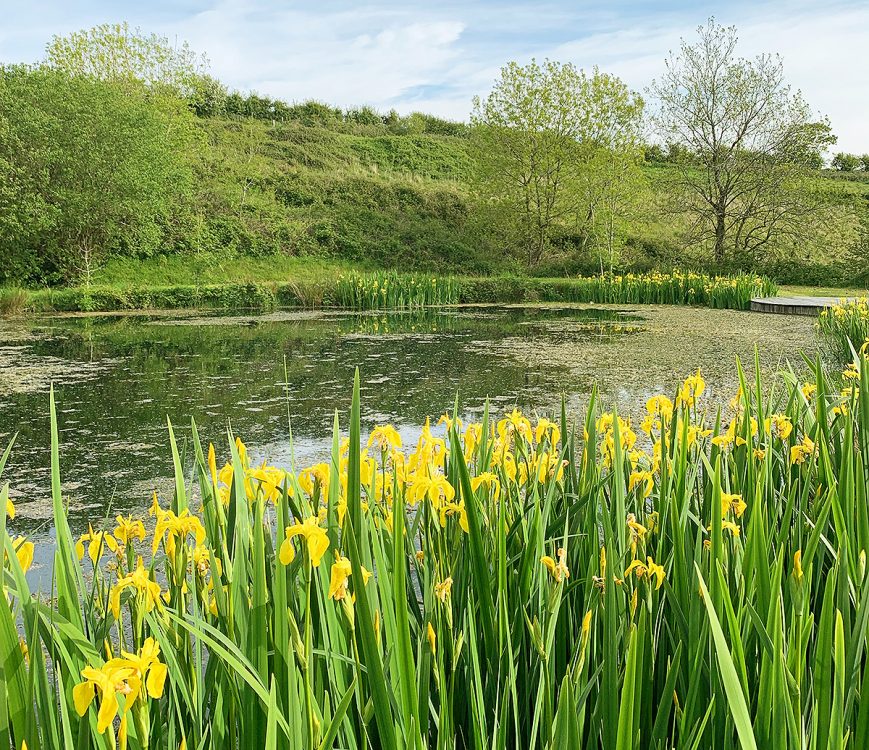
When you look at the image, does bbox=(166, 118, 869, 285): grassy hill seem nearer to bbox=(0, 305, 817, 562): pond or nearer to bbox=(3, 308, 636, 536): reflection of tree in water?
bbox=(0, 305, 817, 562): pond

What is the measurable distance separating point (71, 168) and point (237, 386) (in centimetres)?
1354

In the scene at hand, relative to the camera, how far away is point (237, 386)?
6102 mm

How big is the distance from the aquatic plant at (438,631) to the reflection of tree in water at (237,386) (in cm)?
74

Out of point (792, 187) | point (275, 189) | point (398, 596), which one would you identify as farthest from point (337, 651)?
point (275, 189)

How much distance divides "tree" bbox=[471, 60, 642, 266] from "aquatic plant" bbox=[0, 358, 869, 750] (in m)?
19.4

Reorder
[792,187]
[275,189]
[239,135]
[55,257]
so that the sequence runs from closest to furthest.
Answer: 1. [55,257]
2. [792,187]
3. [275,189]
4. [239,135]

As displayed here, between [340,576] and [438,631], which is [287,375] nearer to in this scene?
[438,631]

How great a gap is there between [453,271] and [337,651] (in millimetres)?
20060

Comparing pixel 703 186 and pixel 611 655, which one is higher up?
pixel 703 186

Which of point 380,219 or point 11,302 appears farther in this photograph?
point 380,219

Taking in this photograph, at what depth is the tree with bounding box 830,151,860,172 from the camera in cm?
3388

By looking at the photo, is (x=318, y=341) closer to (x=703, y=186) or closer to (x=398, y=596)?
(x=398, y=596)

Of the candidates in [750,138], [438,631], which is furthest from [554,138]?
[438,631]

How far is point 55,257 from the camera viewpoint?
17.5 meters
